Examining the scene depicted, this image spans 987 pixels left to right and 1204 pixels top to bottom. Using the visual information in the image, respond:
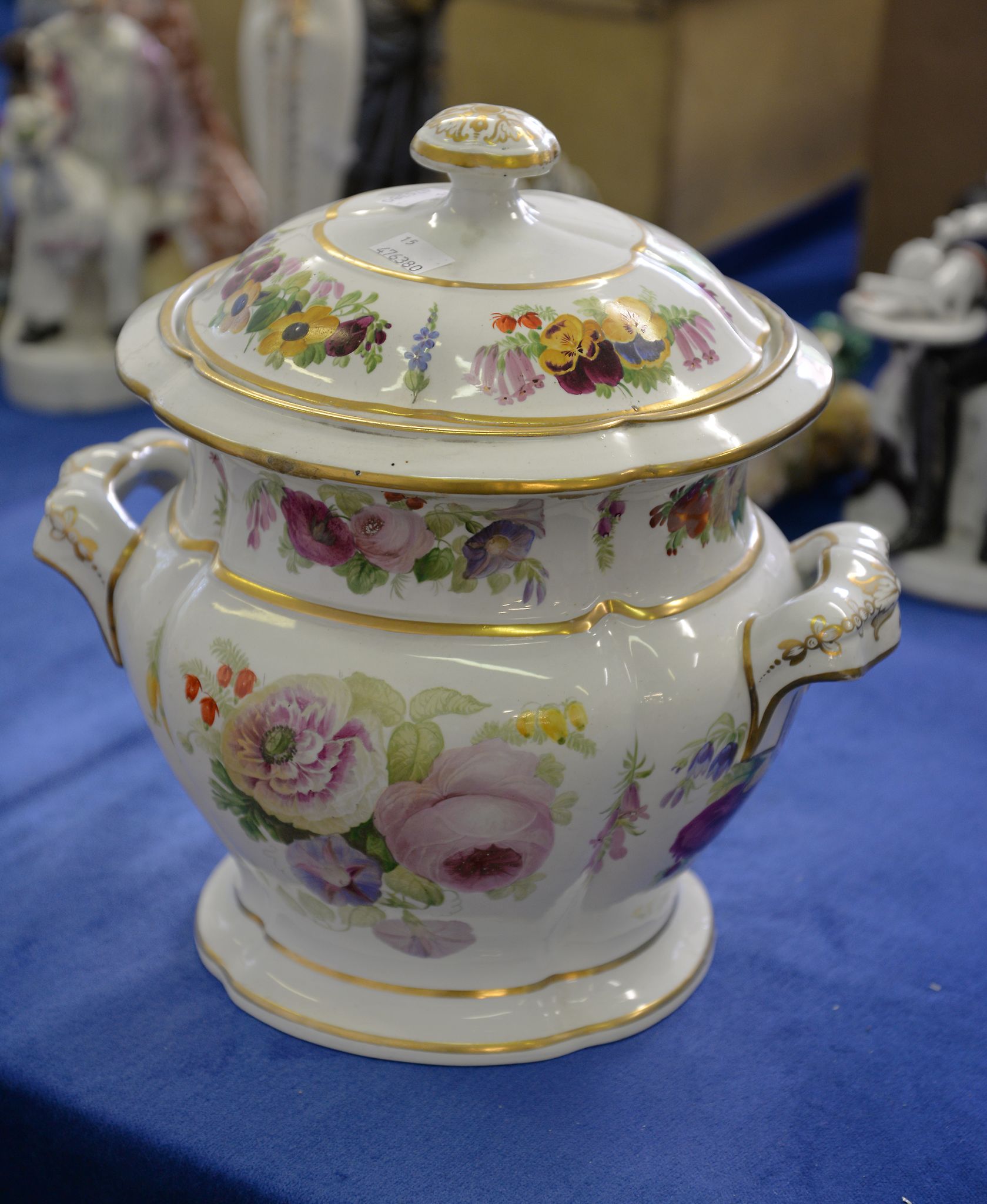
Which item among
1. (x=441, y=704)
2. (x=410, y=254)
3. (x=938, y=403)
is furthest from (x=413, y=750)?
(x=938, y=403)

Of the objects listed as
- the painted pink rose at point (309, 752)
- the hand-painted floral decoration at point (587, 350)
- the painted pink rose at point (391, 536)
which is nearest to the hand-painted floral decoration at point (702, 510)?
the hand-painted floral decoration at point (587, 350)

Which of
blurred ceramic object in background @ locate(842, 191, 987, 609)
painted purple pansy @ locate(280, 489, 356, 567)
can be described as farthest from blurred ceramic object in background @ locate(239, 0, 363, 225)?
painted purple pansy @ locate(280, 489, 356, 567)

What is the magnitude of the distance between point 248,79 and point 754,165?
1.82 meters

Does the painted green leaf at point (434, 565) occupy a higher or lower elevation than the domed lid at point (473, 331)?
lower

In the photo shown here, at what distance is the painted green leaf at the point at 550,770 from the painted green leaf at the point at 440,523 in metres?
0.22

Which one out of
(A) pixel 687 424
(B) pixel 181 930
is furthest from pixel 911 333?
(B) pixel 181 930

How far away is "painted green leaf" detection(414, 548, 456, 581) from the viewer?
119 cm

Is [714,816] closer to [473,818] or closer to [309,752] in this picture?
[473,818]

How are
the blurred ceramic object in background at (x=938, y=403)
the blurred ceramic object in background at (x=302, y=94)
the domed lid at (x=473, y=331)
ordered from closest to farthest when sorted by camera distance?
the domed lid at (x=473, y=331) → the blurred ceramic object in background at (x=938, y=403) → the blurred ceramic object in background at (x=302, y=94)

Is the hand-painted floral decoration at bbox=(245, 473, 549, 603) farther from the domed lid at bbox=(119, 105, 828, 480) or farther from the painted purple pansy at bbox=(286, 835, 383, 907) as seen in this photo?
the painted purple pansy at bbox=(286, 835, 383, 907)

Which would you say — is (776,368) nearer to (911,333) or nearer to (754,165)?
(911,333)

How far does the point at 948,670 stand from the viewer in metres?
2.42

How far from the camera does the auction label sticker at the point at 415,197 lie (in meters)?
1.37

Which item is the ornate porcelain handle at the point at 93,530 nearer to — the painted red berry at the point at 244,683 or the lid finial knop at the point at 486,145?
the painted red berry at the point at 244,683
